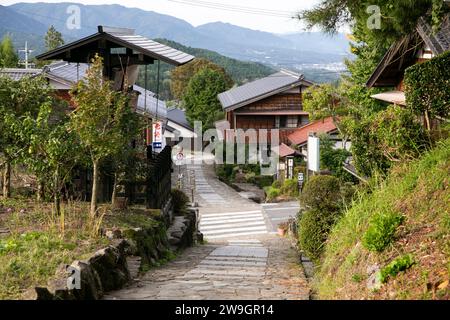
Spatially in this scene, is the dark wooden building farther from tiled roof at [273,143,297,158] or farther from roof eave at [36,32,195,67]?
roof eave at [36,32,195,67]

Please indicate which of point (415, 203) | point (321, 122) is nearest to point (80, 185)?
point (415, 203)

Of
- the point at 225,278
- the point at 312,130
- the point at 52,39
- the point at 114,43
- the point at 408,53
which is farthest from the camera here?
the point at 52,39

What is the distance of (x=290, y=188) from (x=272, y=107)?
12.6m

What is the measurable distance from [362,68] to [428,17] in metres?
15.9

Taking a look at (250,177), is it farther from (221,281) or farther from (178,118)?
(221,281)

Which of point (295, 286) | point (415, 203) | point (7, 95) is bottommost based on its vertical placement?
point (295, 286)

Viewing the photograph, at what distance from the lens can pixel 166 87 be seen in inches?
4072

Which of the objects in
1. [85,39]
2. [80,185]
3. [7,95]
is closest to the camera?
[7,95]

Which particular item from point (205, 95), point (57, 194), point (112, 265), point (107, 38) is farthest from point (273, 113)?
point (112, 265)

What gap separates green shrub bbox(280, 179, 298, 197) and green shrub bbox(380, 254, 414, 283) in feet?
94.9

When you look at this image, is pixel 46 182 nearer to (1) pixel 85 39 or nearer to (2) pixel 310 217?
(1) pixel 85 39

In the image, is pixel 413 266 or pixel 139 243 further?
pixel 139 243

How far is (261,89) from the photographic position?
161 ft
